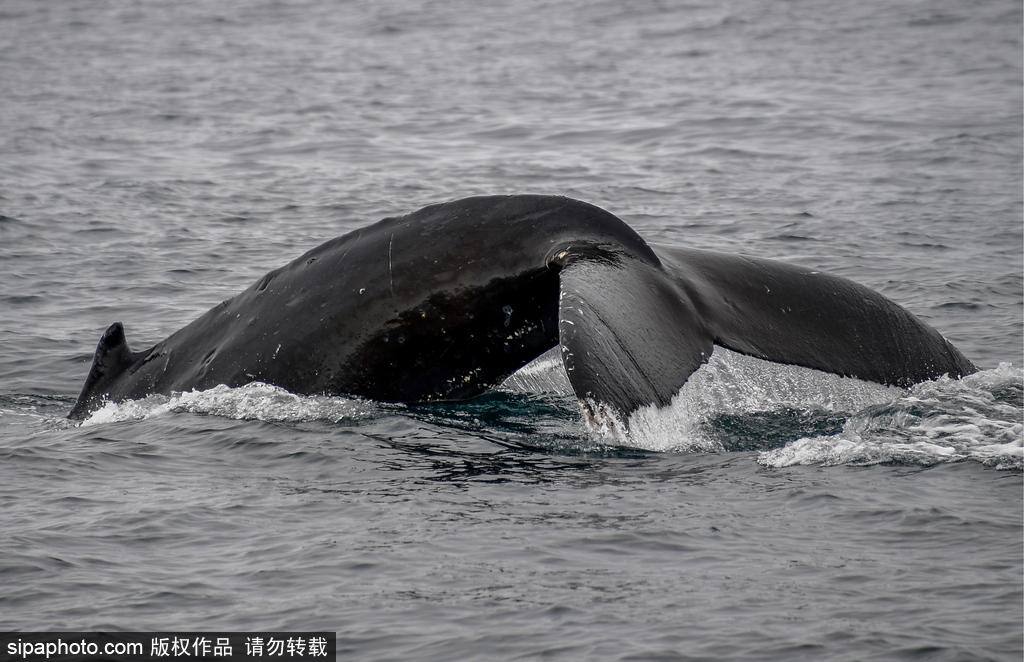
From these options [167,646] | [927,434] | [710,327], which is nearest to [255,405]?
[167,646]

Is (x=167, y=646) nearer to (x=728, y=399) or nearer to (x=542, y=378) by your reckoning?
(x=542, y=378)

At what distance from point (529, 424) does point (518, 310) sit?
1357 millimetres

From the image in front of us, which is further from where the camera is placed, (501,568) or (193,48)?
(193,48)

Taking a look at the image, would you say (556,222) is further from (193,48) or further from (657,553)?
(193,48)

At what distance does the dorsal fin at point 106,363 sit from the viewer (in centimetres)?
822

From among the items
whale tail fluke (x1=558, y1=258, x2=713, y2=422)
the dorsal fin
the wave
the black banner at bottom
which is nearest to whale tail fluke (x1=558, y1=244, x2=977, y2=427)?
whale tail fluke (x1=558, y1=258, x2=713, y2=422)

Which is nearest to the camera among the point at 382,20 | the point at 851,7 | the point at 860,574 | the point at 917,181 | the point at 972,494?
the point at 860,574

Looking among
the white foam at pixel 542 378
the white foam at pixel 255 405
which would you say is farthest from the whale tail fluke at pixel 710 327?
the white foam at pixel 255 405

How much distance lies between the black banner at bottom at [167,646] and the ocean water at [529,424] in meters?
0.10

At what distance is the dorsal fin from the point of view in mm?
8219

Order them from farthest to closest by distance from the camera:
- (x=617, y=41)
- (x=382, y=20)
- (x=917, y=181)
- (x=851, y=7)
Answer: (x=382, y=20) → (x=851, y=7) → (x=617, y=41) → (x=917, y=181)

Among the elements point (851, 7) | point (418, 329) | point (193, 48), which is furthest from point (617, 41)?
point (418, 329)

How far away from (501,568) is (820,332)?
1.92 m

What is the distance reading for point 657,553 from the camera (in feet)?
19.9
